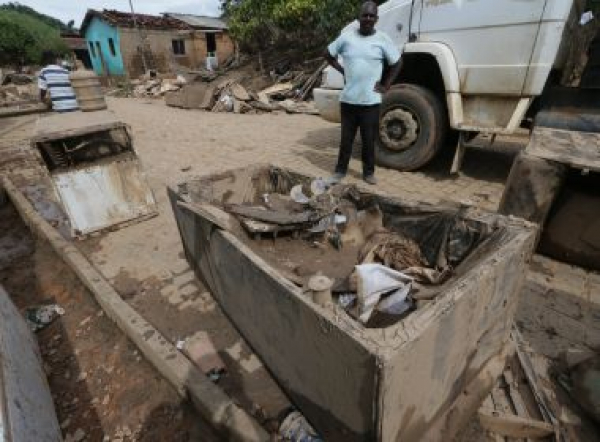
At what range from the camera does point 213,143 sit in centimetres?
769

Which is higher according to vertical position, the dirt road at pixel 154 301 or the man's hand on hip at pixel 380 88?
the man's hand on hip at pixel 380 88

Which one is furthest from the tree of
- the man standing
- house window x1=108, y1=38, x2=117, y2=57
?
the man standing

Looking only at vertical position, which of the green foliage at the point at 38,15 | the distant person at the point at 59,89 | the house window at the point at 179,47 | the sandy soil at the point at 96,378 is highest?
the green foliage at the point at 38,15

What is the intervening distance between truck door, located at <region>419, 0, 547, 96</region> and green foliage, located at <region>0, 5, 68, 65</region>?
3316cm

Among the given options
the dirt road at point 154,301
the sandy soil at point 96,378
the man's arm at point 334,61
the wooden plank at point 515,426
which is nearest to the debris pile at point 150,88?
the dirt road at point 154,301

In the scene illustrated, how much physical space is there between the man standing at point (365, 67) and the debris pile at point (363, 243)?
1.34 metres

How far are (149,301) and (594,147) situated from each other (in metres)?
3.89

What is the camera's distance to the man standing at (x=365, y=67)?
410cm

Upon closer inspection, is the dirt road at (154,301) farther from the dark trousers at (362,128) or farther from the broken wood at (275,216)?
the broken wood at (275,216)

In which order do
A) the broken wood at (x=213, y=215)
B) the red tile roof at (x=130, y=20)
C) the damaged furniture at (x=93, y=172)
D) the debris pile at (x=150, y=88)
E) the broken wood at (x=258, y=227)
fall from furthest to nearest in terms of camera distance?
the red tile roof at (x=130, y=20) → the debris pile at (x=150, y=88) → the damaged furniture at (x=93, y=172) → the broken wood at (x=258, y=227) → the broken wood at (x=213, y=215)

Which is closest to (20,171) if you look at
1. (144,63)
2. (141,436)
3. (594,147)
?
(141,436)

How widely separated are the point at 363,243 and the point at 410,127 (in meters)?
2.70

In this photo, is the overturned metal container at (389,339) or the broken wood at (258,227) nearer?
the overturned metal container at (389,339)

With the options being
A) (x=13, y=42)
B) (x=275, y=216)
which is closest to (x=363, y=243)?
(x=275, y=216)
